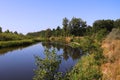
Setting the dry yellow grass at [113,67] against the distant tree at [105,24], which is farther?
the distant tree at [105,24]

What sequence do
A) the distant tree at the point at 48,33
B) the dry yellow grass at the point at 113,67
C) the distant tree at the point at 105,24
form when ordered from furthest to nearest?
the distant tree at the point at 48,33 → the distant tree at the point at 105,24 → the dry yellow grass at the point at 113,67

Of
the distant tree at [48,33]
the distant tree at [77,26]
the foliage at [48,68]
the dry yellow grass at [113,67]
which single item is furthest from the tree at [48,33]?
the foliage at [48,68]

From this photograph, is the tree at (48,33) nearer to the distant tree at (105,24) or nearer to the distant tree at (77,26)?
the distant tree at (77,26)

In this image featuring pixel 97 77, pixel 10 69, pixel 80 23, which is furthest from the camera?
pixel 80 23

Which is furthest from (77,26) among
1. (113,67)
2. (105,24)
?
(113,67)

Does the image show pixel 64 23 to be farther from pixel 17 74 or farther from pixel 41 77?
pixel 41 77

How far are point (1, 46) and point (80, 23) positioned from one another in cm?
6079

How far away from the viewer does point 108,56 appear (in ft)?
101

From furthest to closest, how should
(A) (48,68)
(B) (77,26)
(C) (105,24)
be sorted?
(B) (77,26), (C) (105,24), (A) (48,68)

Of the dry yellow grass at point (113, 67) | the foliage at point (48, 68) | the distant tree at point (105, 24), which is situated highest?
the distant tree at point (105, 24)

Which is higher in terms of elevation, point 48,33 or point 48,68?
point 48,33

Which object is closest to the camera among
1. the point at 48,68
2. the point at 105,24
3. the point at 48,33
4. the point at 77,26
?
the point at 48,68

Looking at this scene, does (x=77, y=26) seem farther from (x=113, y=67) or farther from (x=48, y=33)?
(x=113, y=67)

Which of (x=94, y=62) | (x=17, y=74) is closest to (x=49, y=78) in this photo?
(x=94, y=62)
